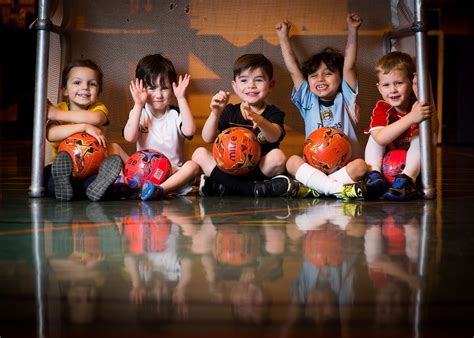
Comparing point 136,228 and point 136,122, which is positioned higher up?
point 136,122

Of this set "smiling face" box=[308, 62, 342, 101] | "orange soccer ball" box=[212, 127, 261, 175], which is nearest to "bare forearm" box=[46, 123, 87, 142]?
"orange soccer ball" box=[212, 127, 261, 175]

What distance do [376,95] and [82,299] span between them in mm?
3095

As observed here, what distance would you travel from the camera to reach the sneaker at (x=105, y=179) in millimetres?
3760

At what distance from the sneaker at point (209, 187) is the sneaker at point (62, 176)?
0.80 m

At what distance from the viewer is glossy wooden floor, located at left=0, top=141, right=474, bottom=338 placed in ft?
4.95

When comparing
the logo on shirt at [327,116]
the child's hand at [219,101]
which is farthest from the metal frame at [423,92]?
the child's hand at [219,101]

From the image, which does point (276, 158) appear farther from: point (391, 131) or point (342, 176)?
point (391, 131)

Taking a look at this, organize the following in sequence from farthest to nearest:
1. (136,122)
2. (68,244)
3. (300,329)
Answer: (136,122) < (68,244) < (300,329)

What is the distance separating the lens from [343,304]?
65.4 inches

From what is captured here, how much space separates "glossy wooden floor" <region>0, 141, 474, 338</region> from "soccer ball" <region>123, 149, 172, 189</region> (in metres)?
0.53

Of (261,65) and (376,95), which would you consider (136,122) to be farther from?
(376,95)

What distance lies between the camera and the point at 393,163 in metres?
4.12

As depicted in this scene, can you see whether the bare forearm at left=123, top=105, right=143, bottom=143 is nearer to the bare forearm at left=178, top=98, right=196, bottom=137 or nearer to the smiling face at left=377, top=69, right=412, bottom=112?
the bare forearm at left=178, top=98, right=196, bottom=137

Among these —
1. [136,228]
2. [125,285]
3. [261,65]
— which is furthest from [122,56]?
[125,285]
